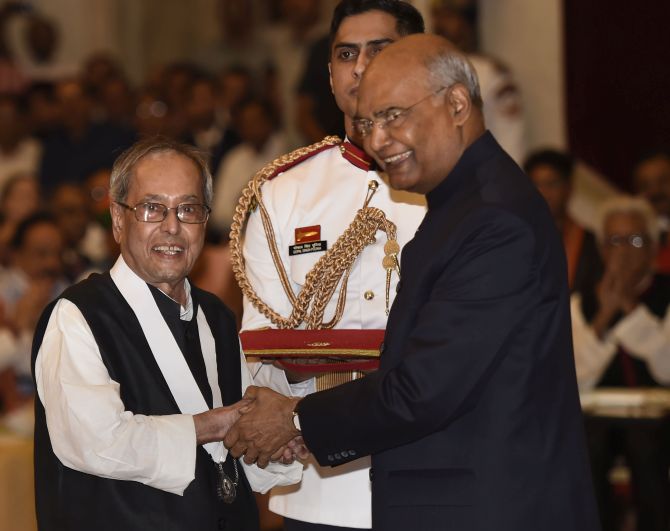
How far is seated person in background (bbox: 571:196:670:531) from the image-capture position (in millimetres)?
5777

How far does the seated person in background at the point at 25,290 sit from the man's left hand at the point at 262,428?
3097 millimetres

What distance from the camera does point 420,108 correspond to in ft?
10.2

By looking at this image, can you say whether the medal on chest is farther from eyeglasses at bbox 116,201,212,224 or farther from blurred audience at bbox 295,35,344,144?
blurred audience at bbox 295,35,344,144

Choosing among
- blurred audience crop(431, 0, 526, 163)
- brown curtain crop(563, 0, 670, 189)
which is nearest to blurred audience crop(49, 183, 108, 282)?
blurred audience crop(431, 0, 526, 163)

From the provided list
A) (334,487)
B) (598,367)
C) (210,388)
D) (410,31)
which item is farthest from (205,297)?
(598,367)

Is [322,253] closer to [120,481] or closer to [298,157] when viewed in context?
[298,157]

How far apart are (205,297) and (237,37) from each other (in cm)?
821

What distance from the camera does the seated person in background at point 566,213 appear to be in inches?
244

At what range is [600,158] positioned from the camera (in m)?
7.87

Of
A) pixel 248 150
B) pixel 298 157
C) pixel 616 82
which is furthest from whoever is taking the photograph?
pixel 248 150

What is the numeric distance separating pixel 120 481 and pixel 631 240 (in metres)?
3.55

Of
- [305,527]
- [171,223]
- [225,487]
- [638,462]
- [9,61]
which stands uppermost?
[9,61]

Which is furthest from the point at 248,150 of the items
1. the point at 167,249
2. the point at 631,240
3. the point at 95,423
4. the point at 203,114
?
the point at 95,423

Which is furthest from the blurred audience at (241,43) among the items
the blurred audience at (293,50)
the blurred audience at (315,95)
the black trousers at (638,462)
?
the black trousers at (638,462)
